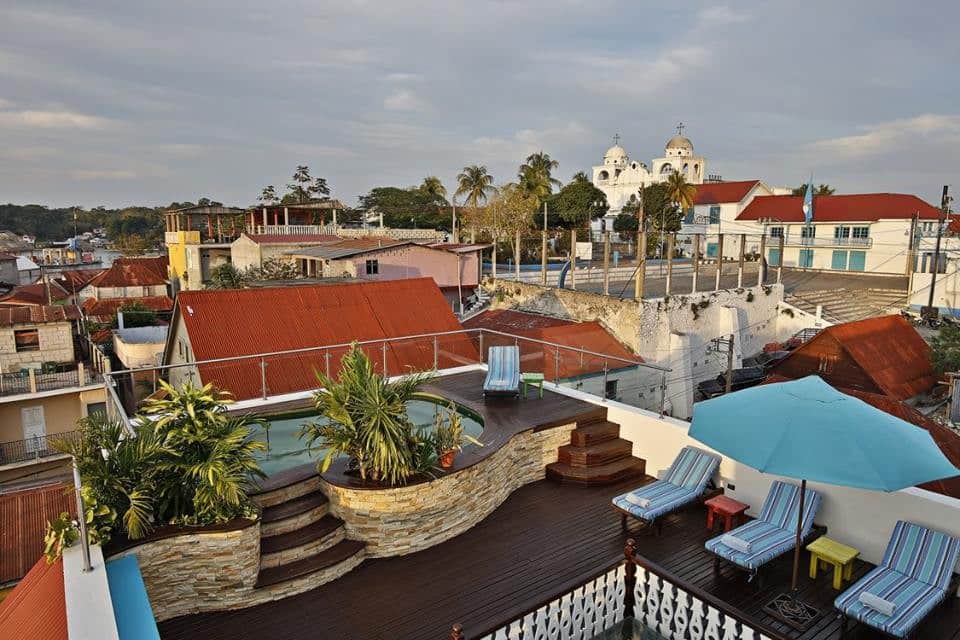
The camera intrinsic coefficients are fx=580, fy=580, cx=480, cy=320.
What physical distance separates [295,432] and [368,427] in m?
2.22

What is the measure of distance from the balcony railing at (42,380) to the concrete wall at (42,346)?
0.88 m

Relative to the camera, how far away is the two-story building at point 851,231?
3694 centimetres

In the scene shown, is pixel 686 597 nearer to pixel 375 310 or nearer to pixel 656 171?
pixel 375 310

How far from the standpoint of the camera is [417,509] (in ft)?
20.2

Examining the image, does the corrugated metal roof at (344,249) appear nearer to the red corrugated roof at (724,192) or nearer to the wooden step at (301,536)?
the wooden step at (301,536)

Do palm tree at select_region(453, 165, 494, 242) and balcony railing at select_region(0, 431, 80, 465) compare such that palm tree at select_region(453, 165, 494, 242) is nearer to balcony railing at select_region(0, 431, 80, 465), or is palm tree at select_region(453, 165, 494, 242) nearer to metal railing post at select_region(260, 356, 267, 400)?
balcony railing at select_region(0, 431, 80, 465)

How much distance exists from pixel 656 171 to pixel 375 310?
2662 inches

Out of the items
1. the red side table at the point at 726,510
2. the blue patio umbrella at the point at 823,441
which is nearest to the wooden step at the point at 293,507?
the blue patio umbrella at the point at 823,441

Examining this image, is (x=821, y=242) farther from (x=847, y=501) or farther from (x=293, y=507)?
(x=293, y=507)

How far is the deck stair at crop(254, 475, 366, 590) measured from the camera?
5.54 meters

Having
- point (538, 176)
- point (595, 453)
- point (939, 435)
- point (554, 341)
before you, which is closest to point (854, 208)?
point (538, 176)

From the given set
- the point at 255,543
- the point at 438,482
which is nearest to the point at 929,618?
the point at 438,482

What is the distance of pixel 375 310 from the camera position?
49.1 feet

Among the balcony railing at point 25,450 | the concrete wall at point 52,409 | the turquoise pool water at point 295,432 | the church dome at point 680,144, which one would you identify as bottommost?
the balcony railing at point 25,450
